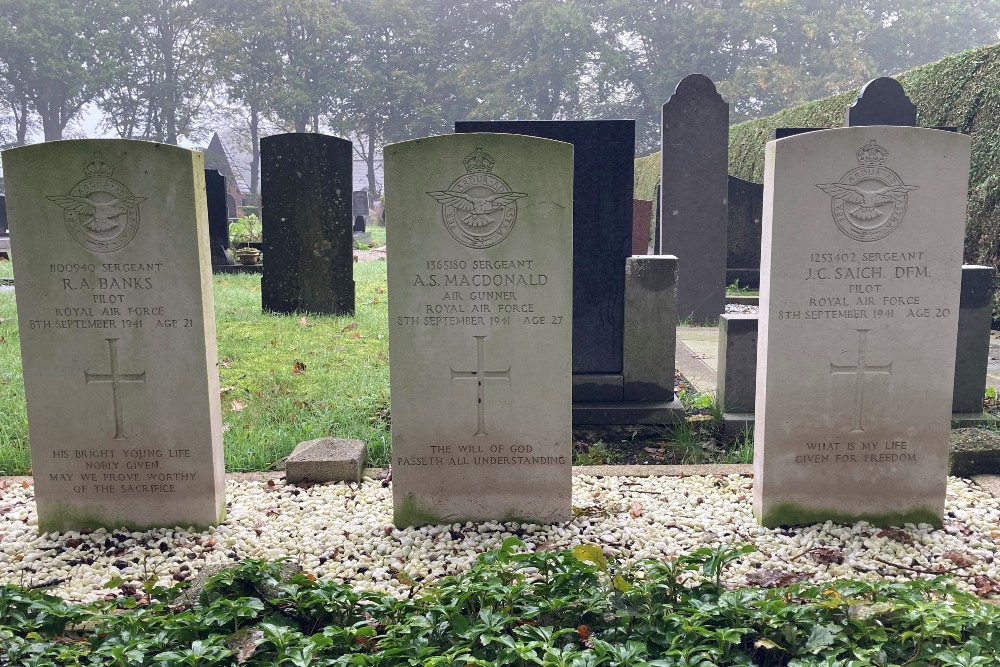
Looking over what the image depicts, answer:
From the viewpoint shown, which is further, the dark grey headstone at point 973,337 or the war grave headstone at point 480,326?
the dark grey headstone at point 973,337

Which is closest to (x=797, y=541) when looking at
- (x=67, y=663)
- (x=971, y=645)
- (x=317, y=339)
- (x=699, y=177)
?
(x=971, y=645)

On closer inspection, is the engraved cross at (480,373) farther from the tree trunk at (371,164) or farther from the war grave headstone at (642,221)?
the tree trunk at (371,164)

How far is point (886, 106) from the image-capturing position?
934 cm

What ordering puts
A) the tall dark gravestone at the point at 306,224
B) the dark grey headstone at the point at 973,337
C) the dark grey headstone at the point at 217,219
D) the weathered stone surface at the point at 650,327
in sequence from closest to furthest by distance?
1. the dark grey headstone at the point at 973,337
2. the weathered stone surface at the point at 650,327
3. the tall dark gravestone at the point at 306,224
4. the dark grey headstone at the point at 217,219

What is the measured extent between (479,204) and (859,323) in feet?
5.66

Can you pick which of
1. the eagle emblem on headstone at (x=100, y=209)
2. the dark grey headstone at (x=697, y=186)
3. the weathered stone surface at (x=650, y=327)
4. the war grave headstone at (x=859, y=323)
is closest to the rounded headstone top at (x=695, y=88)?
the dark grey headstone at (x=697, y=186)

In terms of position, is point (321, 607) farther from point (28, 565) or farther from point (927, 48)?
point (927, 48)

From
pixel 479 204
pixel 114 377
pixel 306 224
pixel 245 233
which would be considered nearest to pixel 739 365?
pixel 479 204

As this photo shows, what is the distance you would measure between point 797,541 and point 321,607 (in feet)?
6.77

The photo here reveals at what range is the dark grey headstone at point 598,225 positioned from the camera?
17.6ft

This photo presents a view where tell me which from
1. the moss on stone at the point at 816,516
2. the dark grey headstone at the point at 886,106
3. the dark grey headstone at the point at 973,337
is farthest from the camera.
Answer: the dark grey headstone at the point at 886,106

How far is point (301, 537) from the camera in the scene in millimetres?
3588

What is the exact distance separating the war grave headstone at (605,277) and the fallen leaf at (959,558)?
6.81 ft

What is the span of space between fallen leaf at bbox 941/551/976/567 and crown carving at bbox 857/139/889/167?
5.40ft
